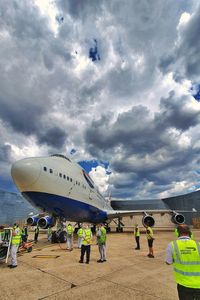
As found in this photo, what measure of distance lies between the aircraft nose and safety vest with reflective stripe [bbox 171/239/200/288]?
1044 centimetres

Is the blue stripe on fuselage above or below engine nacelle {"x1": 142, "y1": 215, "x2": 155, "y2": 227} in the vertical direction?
above

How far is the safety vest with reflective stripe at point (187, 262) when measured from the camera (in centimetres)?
283

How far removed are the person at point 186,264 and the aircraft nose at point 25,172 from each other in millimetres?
10361

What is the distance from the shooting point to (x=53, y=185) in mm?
13336

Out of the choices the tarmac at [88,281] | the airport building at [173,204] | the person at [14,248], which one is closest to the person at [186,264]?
the tarmac at [88,281]

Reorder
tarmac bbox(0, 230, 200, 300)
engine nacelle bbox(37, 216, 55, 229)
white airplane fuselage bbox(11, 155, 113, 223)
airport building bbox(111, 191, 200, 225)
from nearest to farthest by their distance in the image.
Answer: tarmac bbox(0, 230, 200, 300)
white airplane fuselage bbox(11, 155, 113, 223)
engine nacelle bbox(37, 216, 55, 229)
airport building bbox(111, 191, 200, 225)

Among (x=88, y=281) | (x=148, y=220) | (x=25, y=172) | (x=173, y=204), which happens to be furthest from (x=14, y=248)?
(x=173, y=204)

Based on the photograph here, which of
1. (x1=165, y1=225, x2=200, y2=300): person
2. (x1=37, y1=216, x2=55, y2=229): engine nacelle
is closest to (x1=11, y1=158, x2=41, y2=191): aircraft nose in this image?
(x1=37, y1=216, x2=55, y2=229): engine nacelle

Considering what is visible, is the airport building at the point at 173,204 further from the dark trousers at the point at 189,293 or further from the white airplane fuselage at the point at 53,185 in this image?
the dark trousers at the point at 189,293

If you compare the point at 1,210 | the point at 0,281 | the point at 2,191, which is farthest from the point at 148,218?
the point at 2,191

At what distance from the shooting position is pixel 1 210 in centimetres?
11194

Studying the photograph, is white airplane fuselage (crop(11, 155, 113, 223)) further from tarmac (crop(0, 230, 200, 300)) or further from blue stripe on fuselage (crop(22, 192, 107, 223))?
tarmac (crop(0, 230, 200, 300))

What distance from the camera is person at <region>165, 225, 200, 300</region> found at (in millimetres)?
2791

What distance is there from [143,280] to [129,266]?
6.60 ft
